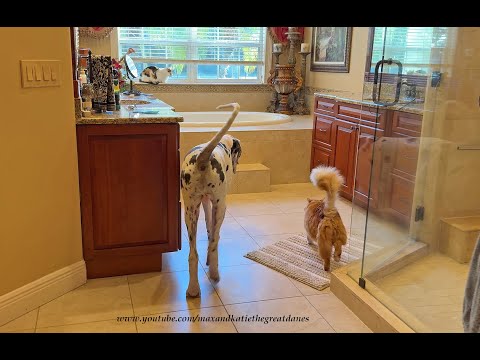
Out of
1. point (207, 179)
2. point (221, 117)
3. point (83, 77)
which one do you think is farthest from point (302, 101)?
point (207, 179)

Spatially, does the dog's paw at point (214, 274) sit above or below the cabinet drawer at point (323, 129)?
below

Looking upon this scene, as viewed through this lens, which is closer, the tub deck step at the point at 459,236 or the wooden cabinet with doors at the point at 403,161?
the tub deck step at the point at 459,236

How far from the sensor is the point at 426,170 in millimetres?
2906

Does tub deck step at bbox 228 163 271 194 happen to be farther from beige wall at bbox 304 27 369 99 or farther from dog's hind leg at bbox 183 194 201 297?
dog's hind leg at bbox 183 194 201 297

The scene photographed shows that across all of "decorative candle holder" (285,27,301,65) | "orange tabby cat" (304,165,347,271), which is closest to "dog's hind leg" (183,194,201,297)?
"orange tabby cat" (304,165,347,271)

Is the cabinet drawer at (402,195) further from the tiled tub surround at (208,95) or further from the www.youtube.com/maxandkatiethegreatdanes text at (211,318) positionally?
the tiled tub surround at (208,95)

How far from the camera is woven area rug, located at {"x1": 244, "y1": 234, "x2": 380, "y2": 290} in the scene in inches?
104

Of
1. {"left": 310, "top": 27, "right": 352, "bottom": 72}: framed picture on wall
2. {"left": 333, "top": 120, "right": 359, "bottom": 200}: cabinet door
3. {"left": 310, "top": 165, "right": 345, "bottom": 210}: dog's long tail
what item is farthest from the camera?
{"left": 310, "top": 27, "right": 352, "bottom": 72}: framed picture on wall

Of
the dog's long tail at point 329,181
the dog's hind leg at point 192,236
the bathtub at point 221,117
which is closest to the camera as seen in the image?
the dog's hind leg at point 192,236

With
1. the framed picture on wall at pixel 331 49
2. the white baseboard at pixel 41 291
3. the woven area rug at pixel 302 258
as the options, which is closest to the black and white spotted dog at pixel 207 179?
the woven area rug at pixel 302 258

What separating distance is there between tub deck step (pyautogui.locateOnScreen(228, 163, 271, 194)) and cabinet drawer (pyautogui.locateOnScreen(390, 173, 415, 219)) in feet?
5.68

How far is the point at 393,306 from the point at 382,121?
1.22 m

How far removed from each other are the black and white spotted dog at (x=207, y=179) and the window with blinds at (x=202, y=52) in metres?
3.68

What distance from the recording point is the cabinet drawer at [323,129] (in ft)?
14.4
